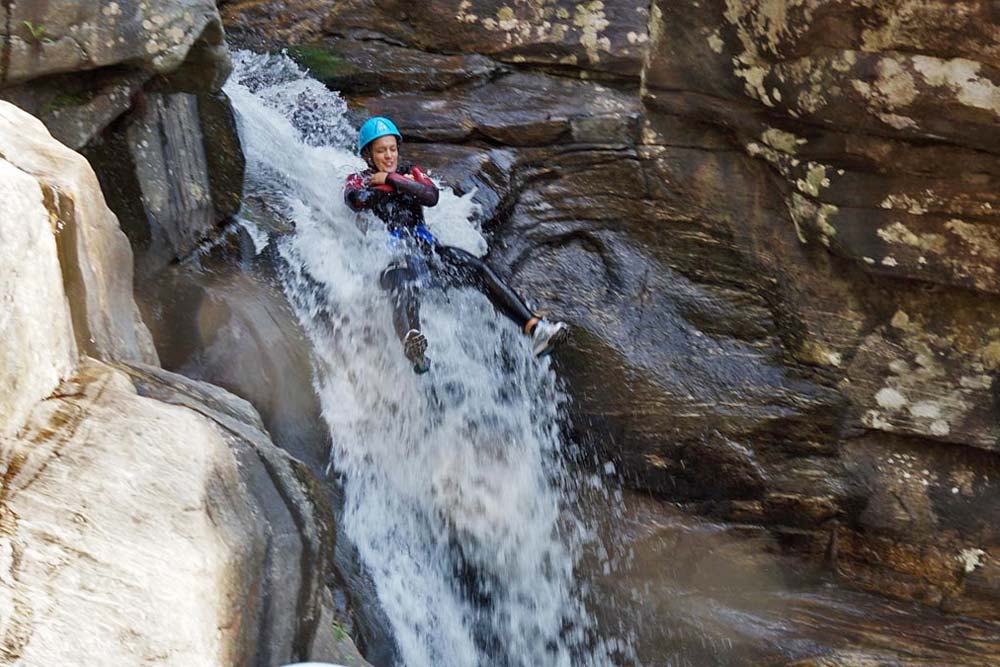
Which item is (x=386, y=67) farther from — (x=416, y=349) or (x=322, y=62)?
(x=416, y=349)

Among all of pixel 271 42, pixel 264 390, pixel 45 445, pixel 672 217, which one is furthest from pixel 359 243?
pixel 45 445

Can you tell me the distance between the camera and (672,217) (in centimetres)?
686

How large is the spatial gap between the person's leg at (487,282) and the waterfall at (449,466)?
0.21m

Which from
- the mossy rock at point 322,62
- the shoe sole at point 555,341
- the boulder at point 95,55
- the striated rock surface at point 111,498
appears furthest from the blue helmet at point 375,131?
the striated rock surface at point 111,498

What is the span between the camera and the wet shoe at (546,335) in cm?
609

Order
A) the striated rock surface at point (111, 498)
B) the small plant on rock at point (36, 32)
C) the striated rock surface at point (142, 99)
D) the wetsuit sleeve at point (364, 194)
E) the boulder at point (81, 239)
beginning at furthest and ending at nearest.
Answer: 1. the wetsuit sleeve at point (364, 194)
2. the striated rock surface at point (142, 99)
3. the small plant on rock at point (36, 32)
4. the boulder at point (81, 239)
5. the striated rock surface at point (111, 498)

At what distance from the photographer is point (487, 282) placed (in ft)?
20.9

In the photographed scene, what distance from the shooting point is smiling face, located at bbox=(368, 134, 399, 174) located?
22.1ft

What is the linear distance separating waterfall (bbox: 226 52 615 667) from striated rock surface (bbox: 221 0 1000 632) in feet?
1.43

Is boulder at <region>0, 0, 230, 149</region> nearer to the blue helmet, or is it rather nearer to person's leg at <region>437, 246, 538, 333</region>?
the blue helmet

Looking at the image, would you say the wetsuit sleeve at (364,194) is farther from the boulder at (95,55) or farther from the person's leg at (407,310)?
the boulder at (95,55)

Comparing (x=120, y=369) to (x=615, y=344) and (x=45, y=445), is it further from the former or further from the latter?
(x=615, y=344)

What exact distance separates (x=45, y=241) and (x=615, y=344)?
12.3ft

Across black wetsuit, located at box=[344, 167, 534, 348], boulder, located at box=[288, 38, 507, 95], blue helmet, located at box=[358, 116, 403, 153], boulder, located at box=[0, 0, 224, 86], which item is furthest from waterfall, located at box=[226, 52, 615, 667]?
boulder, located at box=[288, 38, 507, 95]
